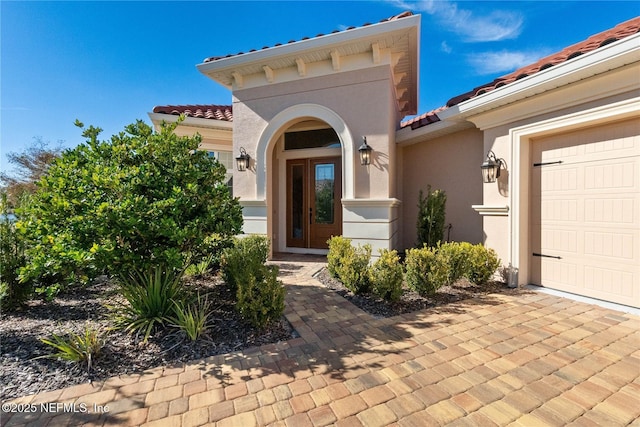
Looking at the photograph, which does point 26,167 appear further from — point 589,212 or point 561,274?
point 589,212

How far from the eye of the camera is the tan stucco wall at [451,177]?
609cm

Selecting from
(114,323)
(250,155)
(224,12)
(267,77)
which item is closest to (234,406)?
(114,323)

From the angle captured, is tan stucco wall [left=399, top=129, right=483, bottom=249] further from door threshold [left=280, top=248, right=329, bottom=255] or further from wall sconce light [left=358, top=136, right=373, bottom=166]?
door threshold [left=280, top=248, right=329, bottom=255]

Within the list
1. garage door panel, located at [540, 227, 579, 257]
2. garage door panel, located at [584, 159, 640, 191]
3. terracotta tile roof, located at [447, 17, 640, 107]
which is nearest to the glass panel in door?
terracotta tile roof, located at [447, 17, 640, 107]

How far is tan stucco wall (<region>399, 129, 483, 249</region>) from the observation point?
609 centimetres

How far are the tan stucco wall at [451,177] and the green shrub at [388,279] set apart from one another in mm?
3316

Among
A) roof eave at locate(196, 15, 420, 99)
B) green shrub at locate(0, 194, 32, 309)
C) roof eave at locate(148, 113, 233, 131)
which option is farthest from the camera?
roof eave at locate(148, 113, 233, 131)

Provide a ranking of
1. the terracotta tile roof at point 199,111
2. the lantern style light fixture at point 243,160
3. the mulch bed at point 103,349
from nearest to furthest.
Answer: the mulch bed at point 103,349 < the lantern style light fixture at point 243,160 < the terracotta tile roof at point 199,111

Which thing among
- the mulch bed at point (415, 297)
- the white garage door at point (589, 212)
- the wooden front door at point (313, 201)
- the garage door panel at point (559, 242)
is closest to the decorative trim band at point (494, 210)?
the white garage door at point (589, 212)

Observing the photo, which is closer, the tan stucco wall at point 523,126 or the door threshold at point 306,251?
the tan stucco wall at point 523,126

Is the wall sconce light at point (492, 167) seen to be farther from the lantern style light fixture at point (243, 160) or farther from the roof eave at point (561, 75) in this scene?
the lantern style light fixture at point (243, 160)

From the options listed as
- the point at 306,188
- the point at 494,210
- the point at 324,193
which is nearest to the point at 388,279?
the point at 494,210

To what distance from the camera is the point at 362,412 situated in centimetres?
194

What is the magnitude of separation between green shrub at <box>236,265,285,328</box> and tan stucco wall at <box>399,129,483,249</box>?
200 inches
